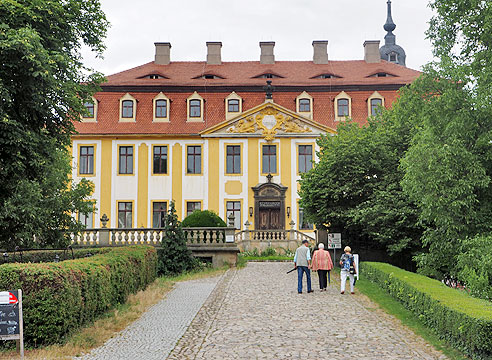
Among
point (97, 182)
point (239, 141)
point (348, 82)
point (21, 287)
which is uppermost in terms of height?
point (348, 82)

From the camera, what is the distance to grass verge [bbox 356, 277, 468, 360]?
28.5ft

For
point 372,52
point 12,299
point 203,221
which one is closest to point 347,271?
point 12,299

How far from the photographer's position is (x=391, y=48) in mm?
63781

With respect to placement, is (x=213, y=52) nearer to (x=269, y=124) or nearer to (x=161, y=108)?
(x=161, y=108)

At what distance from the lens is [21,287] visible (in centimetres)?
874

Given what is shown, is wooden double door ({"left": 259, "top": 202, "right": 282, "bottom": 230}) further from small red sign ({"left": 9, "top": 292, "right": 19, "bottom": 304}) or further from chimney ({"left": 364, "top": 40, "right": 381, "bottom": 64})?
small red sign ({"left": 9, "top": 292, "right": 19, "bottom": 304})

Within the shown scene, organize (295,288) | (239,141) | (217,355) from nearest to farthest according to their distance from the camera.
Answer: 1. (217,355)
2. (295,288)
3. (239,141)

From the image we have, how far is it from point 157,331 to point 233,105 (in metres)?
27.5

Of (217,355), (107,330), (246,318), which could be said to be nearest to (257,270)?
(246,318)

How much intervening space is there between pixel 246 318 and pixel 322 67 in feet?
104

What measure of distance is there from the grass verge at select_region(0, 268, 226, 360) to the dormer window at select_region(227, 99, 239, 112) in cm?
2087

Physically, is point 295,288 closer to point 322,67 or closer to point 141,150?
point 141,150

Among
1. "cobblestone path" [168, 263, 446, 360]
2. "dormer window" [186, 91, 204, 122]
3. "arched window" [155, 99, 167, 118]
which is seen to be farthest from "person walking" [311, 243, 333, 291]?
"arched window" [155, 99, 167, 118]

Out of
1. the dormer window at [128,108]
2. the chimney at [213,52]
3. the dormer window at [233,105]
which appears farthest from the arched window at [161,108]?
the chimney at [213,52]
